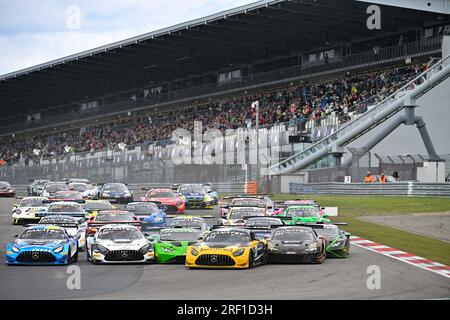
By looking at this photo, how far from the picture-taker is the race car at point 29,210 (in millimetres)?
35688

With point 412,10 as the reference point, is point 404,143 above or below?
below

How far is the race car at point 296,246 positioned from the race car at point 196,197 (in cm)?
2024

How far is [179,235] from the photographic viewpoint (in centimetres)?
2438

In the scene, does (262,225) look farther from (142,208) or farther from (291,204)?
(142,208)

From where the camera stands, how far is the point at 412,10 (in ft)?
177

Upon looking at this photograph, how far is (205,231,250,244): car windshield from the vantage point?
74.6 ft

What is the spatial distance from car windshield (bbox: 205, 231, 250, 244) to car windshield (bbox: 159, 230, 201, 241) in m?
1.18

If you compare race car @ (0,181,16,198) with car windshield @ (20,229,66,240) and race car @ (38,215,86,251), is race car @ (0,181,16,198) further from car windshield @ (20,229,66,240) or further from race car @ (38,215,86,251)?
car windshield @ (20,229,66,240)

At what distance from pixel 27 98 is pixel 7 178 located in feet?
102

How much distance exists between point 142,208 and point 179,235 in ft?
31.0

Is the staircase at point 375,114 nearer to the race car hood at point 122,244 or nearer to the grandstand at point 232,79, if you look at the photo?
the grandstand at point 232,79

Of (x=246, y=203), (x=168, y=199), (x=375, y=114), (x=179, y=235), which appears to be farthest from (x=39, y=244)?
(x=375, y=114)
